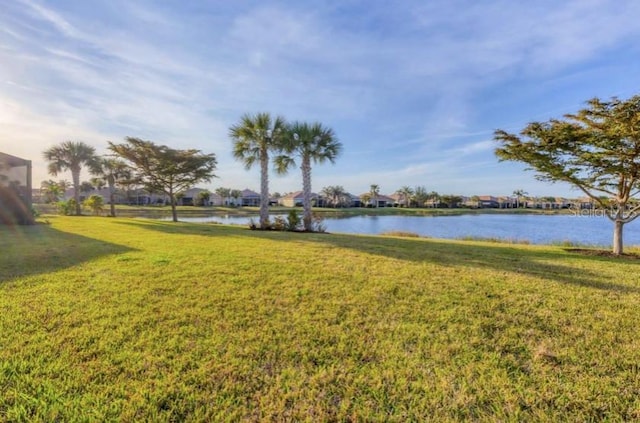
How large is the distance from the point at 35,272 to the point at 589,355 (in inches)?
292

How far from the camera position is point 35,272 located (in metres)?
4.88

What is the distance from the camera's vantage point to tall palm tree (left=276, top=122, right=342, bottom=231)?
15375 millimetres

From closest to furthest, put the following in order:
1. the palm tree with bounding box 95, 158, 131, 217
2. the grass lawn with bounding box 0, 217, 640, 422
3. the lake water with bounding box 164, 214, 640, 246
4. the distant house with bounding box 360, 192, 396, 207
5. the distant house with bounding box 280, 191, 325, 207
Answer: the grass lawn with bounding box 0, 217, 640, 422 < the lake water with bounding box 164, 214, 640, 246 < the palm tree with bounding box 95, 158, 131, 217 < the distant house with bounding box 280, 191, 325, 207 < the distant house with bounding box 360, 192, 396, 207

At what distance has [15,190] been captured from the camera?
13609mm

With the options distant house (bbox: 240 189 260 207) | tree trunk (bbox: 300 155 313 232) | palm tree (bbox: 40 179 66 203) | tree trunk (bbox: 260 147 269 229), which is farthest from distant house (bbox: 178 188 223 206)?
tree trunk (bbox: 300 155 313 232)

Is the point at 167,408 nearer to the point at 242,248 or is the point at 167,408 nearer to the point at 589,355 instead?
the point at 589,355

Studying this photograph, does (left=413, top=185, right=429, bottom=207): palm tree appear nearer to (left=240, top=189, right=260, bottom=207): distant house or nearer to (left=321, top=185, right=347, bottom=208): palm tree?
(left=321, top=185, right=347, bottom=208): palm tree

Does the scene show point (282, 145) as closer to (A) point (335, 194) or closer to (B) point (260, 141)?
(B) point (260, 141)

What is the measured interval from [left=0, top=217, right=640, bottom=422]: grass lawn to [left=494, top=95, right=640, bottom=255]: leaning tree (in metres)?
5.39

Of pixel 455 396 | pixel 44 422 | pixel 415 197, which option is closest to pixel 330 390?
pixel 455 396

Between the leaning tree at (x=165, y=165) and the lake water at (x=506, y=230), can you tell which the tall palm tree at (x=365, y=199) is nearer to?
the lake water at (x=506, y=230)

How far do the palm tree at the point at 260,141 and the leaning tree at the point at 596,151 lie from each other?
1029 centimetres

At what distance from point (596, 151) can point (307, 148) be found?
11.3 meters

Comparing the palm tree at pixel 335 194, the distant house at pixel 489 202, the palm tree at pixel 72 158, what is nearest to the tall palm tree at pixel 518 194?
the distant house at pixel 489 202
